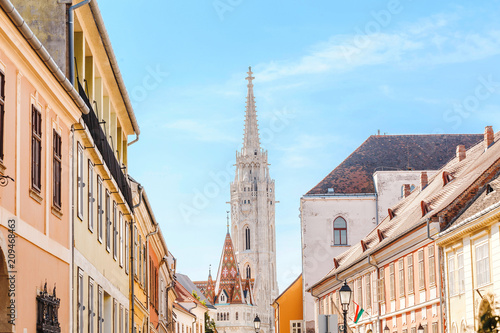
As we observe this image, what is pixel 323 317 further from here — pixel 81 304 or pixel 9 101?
pixel 9 101

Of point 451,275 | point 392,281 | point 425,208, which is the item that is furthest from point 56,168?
point 392,281

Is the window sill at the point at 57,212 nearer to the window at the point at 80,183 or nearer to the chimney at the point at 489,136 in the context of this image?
the window at the point at 80,183

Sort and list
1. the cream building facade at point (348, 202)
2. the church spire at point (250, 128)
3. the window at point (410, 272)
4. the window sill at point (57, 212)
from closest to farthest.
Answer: the window sill at point (57, 212) < the window at point (410, 272) < the cream building facade at point (348, 202) < the church spire at point (250, 128)

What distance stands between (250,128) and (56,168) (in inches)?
6704

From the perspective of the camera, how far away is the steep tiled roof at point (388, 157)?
62.0 meters

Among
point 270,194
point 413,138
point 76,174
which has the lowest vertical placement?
point 76,174

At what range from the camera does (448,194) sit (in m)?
31.2

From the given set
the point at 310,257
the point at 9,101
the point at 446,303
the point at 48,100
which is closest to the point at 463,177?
the point at 446,303

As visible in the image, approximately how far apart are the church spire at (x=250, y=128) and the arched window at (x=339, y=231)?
123m

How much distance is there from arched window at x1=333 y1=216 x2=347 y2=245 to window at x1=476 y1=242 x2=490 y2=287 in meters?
36.0

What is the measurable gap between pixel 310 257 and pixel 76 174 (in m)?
45.2

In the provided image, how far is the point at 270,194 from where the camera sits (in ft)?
619

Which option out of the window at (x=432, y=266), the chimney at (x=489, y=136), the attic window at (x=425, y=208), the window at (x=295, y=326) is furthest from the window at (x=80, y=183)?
the window at (x=295, y=326)

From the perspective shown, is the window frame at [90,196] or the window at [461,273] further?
the window at [461,273]
